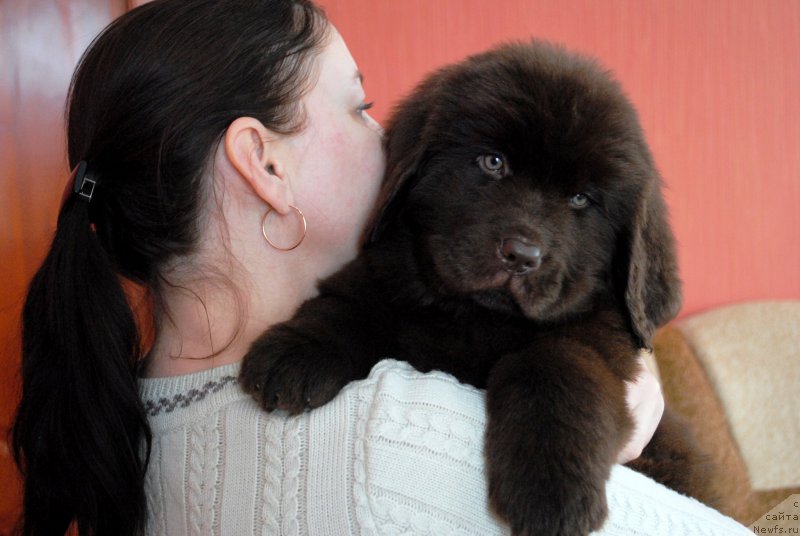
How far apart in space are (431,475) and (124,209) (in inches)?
31.4

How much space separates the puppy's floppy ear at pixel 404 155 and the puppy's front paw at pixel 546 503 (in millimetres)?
556

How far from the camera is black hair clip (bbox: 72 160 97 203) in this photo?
1.33m

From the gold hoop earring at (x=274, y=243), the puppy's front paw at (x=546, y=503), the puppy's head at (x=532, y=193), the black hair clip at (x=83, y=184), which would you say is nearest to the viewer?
the puppy's front paw at (x=546, y=503)

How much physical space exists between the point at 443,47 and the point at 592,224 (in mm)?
1855

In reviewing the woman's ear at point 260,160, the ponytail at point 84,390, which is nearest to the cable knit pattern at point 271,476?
the ponytail at point 84,390

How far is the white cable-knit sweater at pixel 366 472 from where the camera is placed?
104cm

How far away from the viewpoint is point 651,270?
1388 millimetres

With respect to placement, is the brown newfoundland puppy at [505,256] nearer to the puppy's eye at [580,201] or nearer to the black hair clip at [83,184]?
the puppy's eye at [580,201]

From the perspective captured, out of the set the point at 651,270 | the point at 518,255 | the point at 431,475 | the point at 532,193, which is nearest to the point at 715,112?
the point at 651,270

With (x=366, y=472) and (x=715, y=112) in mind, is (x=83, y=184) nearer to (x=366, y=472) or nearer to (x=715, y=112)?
(x=366, y=472)

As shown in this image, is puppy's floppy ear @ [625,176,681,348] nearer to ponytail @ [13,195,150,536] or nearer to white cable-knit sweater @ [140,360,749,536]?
white cable-knit sweater @ [140,360,749,536]

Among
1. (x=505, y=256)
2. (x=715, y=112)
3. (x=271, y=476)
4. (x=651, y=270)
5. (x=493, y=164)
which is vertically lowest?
(x=715, y=112)

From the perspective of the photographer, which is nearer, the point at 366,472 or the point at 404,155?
the point at 366,472

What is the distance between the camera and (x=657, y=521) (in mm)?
1085
